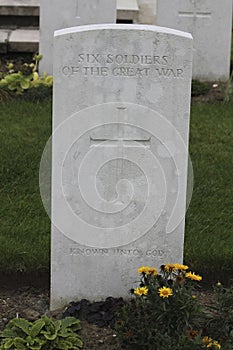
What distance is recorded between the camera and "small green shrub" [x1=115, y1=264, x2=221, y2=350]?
4.04 metres

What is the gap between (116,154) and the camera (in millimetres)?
4465

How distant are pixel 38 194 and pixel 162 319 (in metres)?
1.91

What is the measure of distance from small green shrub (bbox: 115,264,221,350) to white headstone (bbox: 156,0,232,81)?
4566 mm

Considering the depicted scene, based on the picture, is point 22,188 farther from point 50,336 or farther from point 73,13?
point 73,13

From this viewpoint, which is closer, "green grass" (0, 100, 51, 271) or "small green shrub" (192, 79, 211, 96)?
"green grass" (0, 100, 51, 271)

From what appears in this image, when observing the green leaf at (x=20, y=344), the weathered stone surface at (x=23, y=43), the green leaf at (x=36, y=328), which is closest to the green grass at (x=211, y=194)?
the green leaf at (x=36, y=328)

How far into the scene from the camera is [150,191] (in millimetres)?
4535

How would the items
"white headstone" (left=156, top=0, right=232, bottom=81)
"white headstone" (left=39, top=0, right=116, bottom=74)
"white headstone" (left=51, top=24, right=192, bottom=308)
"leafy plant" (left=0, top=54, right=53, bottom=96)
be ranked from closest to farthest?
"white headstone" (left=51, top=24, right=192, bottom=308) → "leafy plant" (left=0, top=54, right=53, bottom=96) → "white headstone" (left=39, top=0, right=116, bottom=74) → "white headstone" (left=156, top=0, right=232, bottom=81)

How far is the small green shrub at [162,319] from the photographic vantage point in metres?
4.04

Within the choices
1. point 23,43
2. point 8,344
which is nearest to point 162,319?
point 8,344

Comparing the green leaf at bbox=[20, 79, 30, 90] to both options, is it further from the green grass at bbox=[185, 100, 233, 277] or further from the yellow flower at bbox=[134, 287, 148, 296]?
the yellow flower at bbox=[134, 287, 148, 296]

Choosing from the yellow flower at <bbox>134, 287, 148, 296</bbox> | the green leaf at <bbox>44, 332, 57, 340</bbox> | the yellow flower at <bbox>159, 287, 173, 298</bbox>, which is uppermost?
the yellow flower at <bbox>159, 287, 173, 298</bbox>

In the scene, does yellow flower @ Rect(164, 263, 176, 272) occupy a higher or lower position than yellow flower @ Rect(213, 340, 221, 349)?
higher

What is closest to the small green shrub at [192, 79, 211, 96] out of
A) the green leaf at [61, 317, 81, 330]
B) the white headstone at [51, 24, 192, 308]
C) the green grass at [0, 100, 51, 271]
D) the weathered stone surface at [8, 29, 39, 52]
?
the green grass at [0, 100, 51, 271]
